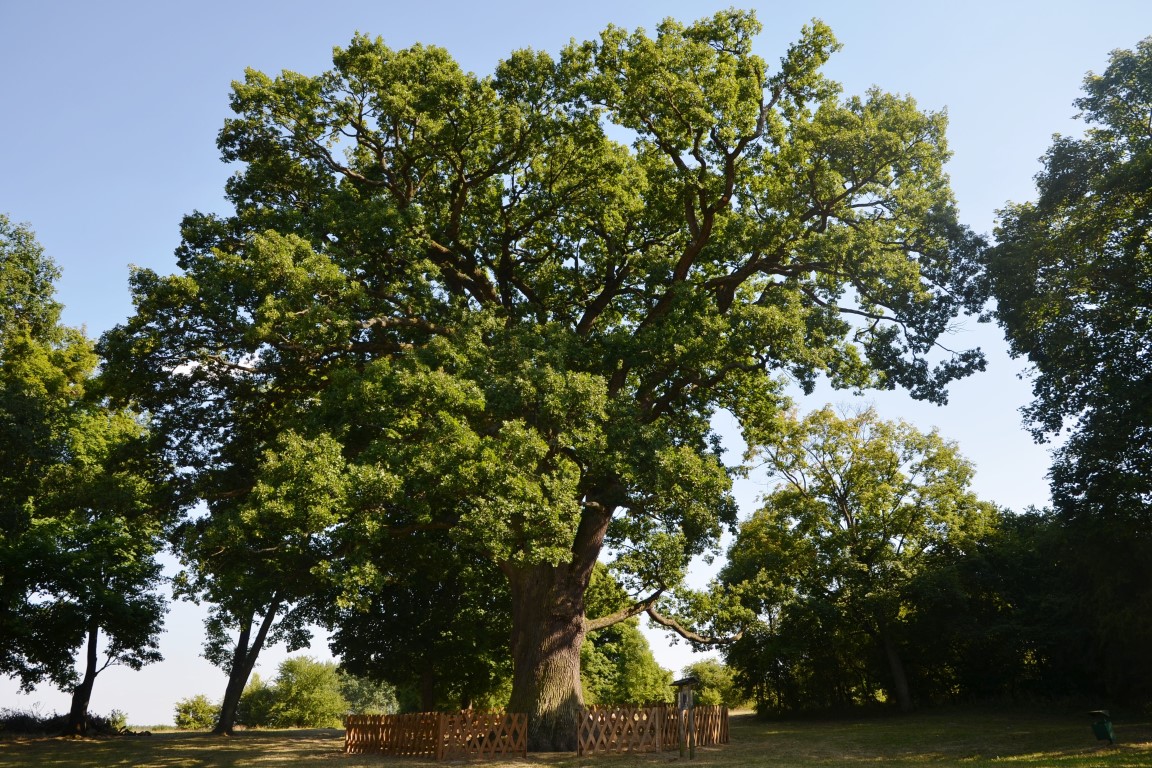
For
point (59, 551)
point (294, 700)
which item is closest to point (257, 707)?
point (294, 700)

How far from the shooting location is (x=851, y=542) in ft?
116

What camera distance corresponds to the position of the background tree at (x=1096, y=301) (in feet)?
61.8

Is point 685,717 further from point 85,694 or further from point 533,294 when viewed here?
point 85,694

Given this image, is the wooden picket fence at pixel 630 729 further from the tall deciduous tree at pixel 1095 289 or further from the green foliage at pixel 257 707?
the green foliage at pixel 257 707

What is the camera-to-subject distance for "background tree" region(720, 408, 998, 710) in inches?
1342

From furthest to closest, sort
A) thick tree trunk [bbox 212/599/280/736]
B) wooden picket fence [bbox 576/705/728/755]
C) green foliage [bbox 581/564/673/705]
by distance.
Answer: thick tree trunk [bbox 212/599/280/736], green foliage [bbox 581/564/673/705], wooden picket fence [bbox 576/705/728/755]

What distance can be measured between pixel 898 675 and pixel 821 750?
15343 millimetres

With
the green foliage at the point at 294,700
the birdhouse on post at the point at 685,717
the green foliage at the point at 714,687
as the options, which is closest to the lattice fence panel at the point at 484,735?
the birdhouse on post at the point at 685,717

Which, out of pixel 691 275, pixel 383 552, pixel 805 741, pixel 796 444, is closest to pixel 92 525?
pixel 383 552

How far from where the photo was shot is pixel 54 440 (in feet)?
101

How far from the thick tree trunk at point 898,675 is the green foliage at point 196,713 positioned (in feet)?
140

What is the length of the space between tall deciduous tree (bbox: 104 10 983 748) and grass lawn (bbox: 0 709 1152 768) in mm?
4178

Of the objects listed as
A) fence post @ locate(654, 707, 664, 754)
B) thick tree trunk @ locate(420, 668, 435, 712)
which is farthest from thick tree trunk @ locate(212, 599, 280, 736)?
fence post @ locate(654, 707, 664, 754)

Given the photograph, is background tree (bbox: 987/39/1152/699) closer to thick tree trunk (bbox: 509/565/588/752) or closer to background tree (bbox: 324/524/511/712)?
thick tree trunk (bbox: 509/565/588/752)
